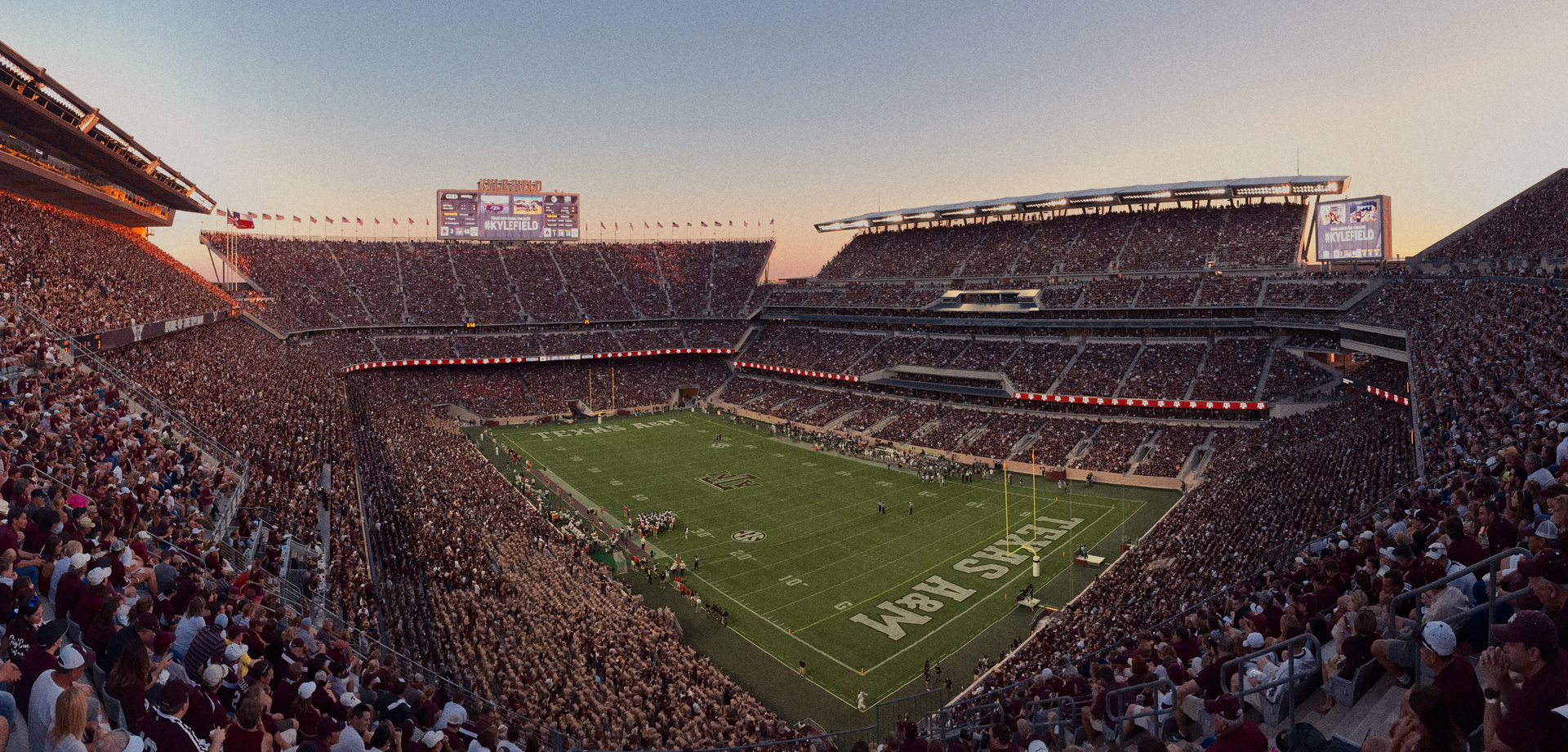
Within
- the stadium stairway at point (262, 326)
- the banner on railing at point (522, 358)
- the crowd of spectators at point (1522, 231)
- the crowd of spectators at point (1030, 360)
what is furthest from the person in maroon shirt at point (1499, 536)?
the banner on railing at point (522, 358)

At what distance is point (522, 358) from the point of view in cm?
7100

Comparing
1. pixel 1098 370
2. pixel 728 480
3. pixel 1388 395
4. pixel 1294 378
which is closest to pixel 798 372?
pixel 728 480

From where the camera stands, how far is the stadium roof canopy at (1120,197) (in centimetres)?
5378

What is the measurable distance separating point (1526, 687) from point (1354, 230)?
49.8 metres

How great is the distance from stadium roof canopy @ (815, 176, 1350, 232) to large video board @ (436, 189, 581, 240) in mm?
32031

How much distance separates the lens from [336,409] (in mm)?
38375

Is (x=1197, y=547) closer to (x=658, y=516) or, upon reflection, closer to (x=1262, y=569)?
(x=1262, y=569)

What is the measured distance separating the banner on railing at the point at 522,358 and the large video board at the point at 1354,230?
50.0 metres

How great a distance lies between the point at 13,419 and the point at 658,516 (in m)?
22.7

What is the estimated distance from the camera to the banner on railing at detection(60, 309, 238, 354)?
23.9 metres

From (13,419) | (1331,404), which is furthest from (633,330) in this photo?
(13,419)

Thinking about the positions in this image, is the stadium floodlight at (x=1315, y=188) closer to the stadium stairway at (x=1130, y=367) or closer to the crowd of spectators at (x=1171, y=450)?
the stadium stairway at (x=1130, y=367)

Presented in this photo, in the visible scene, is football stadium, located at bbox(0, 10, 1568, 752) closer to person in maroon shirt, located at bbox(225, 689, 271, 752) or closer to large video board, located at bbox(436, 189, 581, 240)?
person in maroon shirt, located at bbox(225, 689, 271, 752)

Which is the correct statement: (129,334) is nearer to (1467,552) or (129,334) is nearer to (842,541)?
(842,541)
